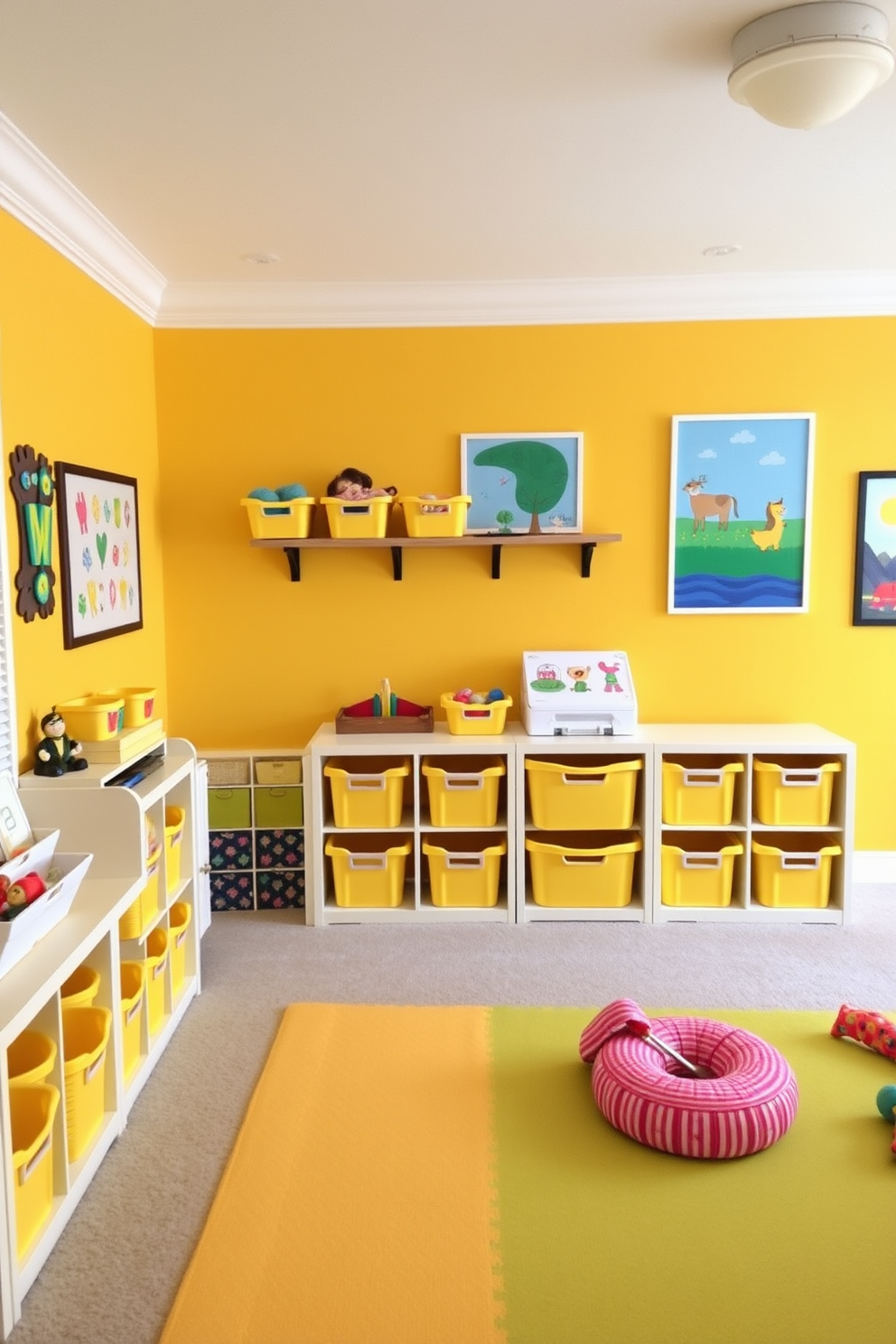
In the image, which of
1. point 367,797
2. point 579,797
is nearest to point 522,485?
point 579,797

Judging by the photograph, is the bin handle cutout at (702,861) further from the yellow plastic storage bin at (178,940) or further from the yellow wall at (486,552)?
the yellow plastic storage bin at (178,940)

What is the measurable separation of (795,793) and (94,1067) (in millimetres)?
2662

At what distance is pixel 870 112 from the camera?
2.44 metres

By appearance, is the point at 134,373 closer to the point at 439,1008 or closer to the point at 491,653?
the point at 491,653

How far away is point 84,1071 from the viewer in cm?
221

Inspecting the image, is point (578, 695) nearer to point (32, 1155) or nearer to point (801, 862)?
point (801, 862)

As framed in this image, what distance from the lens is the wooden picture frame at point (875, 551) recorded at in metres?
4.07

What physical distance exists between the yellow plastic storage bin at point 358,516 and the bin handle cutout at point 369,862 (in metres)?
1.23

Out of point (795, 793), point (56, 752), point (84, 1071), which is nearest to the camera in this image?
point (84, 1071)

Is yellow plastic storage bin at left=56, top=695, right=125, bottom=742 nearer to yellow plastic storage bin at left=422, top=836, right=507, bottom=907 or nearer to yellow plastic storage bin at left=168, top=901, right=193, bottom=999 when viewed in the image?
yellow plastic storage bin at left=168, top=901, right=193, bottom=999

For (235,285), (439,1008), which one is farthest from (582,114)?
(439,1008)

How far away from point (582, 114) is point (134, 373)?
2036 mm

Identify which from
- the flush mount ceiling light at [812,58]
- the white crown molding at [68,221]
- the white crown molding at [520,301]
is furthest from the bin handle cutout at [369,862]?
the flush mount ceiling light at [812,58]

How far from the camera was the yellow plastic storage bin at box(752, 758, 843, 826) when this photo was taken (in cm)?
381
